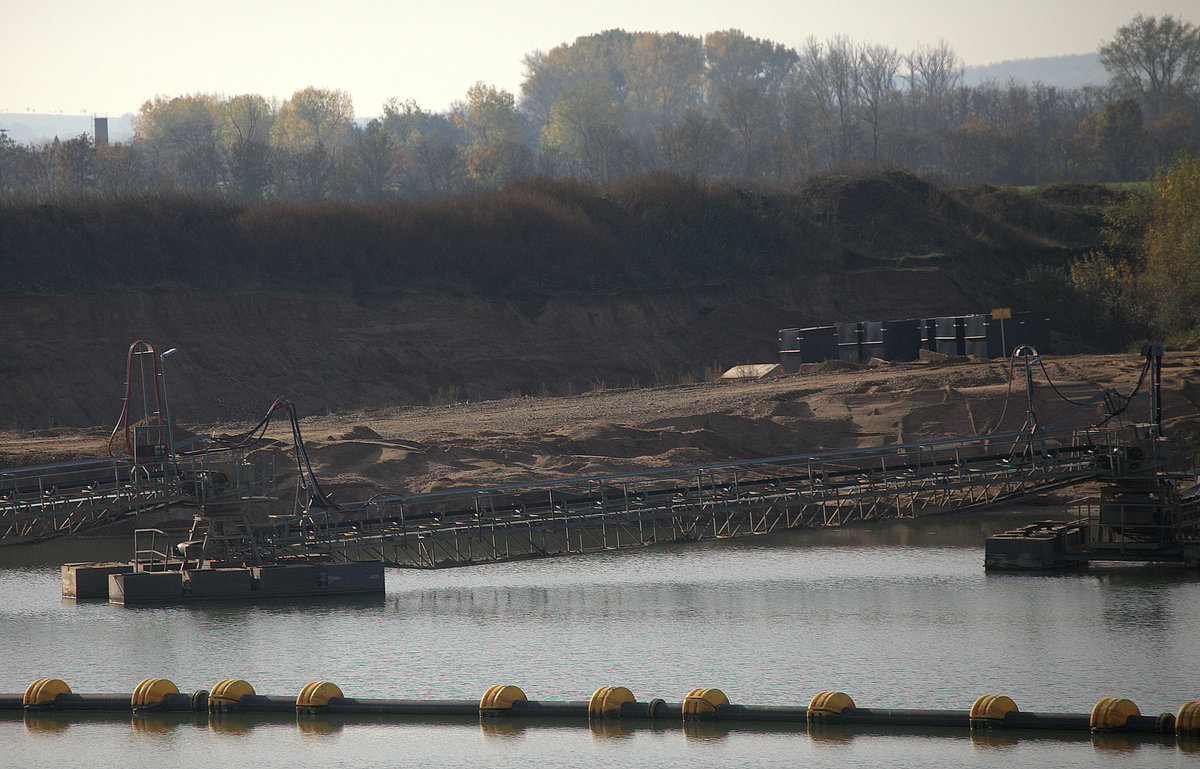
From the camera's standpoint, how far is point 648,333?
65.5m

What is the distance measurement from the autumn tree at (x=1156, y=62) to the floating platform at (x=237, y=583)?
5889 inches

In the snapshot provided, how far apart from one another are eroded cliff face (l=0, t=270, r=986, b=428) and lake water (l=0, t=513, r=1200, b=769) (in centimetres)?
2128

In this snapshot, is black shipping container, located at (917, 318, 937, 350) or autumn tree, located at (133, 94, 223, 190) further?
autumn tree, located at (133, 94, 223, 190)

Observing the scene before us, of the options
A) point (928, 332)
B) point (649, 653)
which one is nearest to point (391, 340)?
point (928, 332)

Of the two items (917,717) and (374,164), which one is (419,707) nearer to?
(917,717)

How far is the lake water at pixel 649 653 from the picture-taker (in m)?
17.2

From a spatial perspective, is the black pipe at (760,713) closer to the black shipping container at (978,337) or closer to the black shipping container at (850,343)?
the black shipping container at (978,337)

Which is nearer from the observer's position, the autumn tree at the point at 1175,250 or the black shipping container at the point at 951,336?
the black shipping container at the point at 951,336

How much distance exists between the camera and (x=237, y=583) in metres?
28.2

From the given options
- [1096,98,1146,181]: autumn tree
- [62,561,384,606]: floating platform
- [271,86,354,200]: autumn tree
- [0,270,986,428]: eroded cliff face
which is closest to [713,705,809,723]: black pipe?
[62,561,384,606]: floating platform

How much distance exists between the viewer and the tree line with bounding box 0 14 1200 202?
116 metres

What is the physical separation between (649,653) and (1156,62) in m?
158

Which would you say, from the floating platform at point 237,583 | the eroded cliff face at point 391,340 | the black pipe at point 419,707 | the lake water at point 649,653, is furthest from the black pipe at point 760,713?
the eroded cliff face at point 391,340

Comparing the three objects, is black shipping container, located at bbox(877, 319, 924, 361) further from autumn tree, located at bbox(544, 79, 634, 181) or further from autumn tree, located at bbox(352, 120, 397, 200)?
autumn tree, located at bbox(544, 79, 634, 181)
